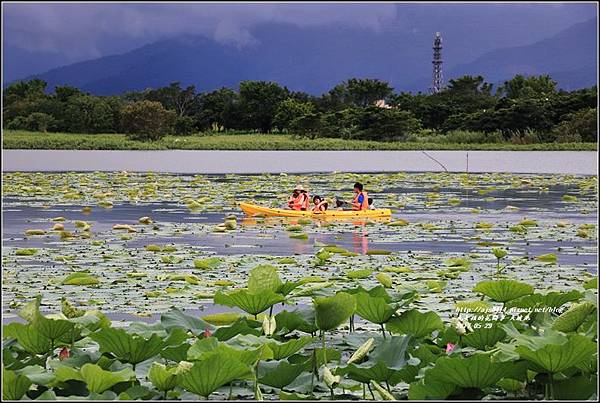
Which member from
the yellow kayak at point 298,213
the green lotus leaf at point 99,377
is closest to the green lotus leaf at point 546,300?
the green lotus leaf at point 99,377

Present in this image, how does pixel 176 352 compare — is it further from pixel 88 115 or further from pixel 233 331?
pixel 88 115

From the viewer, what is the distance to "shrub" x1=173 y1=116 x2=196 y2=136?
46.3 metres

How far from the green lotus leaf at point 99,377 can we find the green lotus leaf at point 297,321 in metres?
0.95

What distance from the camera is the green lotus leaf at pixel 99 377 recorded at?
264cm

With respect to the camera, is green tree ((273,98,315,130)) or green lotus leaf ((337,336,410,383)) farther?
green tree ((273,98,315,130))

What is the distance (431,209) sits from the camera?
13.0 metres

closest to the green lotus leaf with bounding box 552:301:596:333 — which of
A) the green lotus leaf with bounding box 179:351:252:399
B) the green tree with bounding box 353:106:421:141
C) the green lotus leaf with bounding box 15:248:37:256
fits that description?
Result: the green lotus leaf with bounding box 179:351:252:399

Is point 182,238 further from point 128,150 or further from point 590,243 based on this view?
point 128,150

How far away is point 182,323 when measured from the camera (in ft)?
11.0

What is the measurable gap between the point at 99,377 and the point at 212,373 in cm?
32

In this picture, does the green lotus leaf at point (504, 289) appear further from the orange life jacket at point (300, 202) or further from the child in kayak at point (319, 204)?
the orange life jacket at point (300, 202)

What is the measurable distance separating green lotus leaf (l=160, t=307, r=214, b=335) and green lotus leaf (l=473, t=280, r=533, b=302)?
1.04 m

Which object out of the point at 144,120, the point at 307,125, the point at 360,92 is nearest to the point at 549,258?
the point at 144,120

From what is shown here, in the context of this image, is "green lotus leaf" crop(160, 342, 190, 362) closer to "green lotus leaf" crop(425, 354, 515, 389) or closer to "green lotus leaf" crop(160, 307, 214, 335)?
"green lotus leaf" crop(160, 307, 214, 335)
